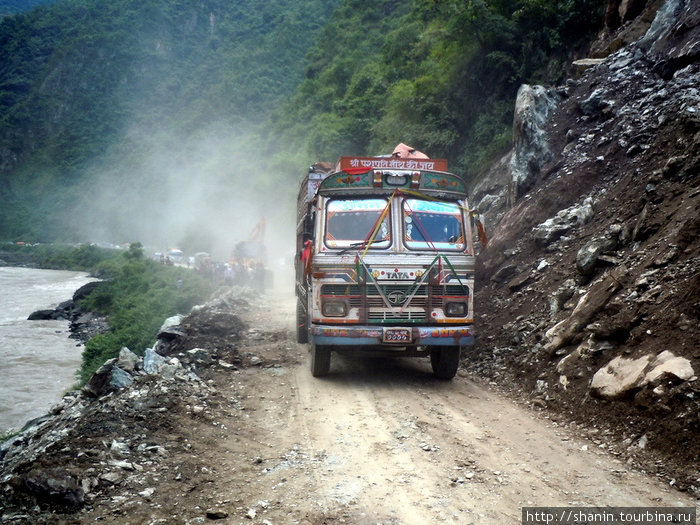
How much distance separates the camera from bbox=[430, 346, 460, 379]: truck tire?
26.3 ft

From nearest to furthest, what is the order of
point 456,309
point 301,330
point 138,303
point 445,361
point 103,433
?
point 103,433
point 456,309
point 445,361
point 301,330
point 138,303

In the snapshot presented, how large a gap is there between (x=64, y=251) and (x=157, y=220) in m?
16.5

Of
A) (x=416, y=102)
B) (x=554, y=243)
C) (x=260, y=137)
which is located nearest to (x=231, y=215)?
(x=260, y=137)

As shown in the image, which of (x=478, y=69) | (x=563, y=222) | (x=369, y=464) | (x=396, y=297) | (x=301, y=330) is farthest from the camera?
(x=478, y=69)

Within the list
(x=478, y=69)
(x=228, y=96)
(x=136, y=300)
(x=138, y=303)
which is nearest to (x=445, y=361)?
(x=478, y=69)

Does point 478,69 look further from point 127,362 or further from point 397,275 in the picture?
point 127,362

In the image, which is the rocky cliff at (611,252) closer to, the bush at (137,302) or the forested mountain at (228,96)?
the forested mountain at (228,96)

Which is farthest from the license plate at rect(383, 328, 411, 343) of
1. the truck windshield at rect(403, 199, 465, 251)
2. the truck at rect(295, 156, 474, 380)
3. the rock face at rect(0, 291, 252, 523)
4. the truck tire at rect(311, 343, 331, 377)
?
the rock face at rect(0, 291, 252, 523)

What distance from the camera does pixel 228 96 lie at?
275ft

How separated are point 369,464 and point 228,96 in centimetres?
8532

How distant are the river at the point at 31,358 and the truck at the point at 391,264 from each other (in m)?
8.82

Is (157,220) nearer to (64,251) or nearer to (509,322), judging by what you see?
(64,251)

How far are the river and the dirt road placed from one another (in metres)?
8.64

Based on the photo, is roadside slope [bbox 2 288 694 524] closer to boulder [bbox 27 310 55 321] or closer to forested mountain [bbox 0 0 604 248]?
forested mountain [bbox 0 0 604 248]
